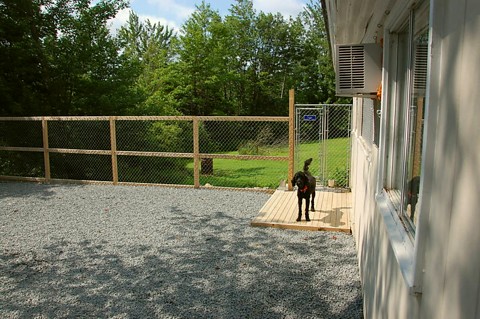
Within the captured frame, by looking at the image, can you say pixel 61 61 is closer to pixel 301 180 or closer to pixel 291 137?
pixel 291 137

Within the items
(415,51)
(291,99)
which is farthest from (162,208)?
(415,51)

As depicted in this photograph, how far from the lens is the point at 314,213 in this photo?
657 centimetres

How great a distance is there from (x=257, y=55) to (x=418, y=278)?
3113cm

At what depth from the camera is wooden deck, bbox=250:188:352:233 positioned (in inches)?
231

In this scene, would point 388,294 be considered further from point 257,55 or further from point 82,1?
point 257,55

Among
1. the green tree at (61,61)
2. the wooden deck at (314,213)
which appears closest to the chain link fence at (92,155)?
the green tree at (61,61)

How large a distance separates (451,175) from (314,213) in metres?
5.78

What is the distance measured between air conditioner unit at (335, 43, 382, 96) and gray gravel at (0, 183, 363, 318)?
2.07 meters

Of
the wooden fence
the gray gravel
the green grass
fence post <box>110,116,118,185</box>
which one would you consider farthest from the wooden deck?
fence post <box>110,116,118,185</box>

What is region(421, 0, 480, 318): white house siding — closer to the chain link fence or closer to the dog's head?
the dog's head

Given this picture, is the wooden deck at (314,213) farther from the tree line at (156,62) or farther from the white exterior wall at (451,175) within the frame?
the tree line at (156,62)

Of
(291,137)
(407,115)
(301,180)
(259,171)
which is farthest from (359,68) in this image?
(259,171)

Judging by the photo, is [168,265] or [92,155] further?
[92,155]

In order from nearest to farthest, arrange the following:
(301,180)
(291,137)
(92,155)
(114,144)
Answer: (301,180), (291,137), (114,144), (92,155)
